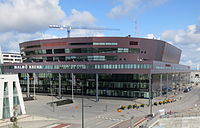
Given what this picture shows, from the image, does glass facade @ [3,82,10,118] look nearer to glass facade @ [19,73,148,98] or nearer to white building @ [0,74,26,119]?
white building @ [0,74,26,119]

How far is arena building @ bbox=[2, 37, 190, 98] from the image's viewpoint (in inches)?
3250

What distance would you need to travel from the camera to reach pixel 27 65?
3907 inches

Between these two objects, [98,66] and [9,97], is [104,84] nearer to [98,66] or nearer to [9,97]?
[98,66]

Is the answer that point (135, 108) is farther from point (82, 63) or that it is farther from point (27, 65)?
point (27, 65)

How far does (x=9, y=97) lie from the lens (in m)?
50.8

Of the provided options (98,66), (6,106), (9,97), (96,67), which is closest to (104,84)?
(96,67)

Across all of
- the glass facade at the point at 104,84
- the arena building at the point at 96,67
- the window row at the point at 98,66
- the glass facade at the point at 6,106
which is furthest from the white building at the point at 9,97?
the glass facade at the point at 104,84

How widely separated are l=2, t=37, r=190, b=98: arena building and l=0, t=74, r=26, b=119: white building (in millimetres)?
27675

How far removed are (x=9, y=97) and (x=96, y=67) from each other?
37355mm

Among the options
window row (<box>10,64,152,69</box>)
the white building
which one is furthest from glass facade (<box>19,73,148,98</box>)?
the white building

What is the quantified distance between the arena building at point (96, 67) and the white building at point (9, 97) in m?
27.7

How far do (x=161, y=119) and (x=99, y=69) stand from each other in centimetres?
3713

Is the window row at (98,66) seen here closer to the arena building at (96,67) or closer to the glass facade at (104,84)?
the arena building at (96,67)

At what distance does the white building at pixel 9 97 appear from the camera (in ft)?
161
